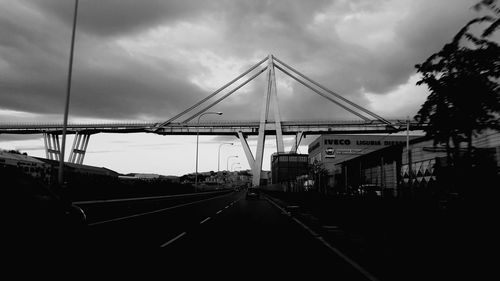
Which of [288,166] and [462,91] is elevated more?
[288,166]

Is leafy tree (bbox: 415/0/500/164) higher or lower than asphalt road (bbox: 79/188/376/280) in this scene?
higher

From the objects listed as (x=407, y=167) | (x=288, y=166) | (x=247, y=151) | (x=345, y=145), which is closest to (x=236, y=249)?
(x=407, y=167)

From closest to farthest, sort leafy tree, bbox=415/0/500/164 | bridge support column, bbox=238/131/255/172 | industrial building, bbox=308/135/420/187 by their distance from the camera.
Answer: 1. leafy tree, bbox=415/0/500/164
2. bridge support column, bbox=238/131/255/172
3. industrial building, bbox=308/135/420/187

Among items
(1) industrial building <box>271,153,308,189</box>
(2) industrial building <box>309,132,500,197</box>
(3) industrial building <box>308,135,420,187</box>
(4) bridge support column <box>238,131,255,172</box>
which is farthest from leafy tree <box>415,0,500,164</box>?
(3) industrial building <box>308,135,420,187</box>

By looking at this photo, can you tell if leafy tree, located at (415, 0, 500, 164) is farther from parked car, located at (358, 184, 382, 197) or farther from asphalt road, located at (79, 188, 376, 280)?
parked car, located at (358, 184, 382, 197)

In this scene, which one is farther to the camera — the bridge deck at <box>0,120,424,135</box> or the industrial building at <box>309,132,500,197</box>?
the bridge deck at <box>0,120,424,135</box>

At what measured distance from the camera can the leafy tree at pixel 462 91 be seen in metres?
4.69

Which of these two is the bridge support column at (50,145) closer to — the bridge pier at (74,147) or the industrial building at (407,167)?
the bridge pier at (74,147)

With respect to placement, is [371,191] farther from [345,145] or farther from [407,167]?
[345,145]

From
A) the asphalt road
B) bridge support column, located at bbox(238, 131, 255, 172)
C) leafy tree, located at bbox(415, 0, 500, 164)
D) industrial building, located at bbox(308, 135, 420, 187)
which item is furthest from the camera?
industrial building, located at bbox(308, 135, 420, 187)

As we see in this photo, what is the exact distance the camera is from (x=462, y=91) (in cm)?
514

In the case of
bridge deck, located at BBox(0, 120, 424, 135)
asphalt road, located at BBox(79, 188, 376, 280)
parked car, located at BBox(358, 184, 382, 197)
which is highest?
bridge deck, located at BBox(0, 120, 424, 135)

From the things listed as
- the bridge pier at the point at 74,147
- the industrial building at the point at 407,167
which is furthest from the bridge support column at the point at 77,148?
the industrial building at the point at 407,167

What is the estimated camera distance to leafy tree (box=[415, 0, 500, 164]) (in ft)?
15.4
